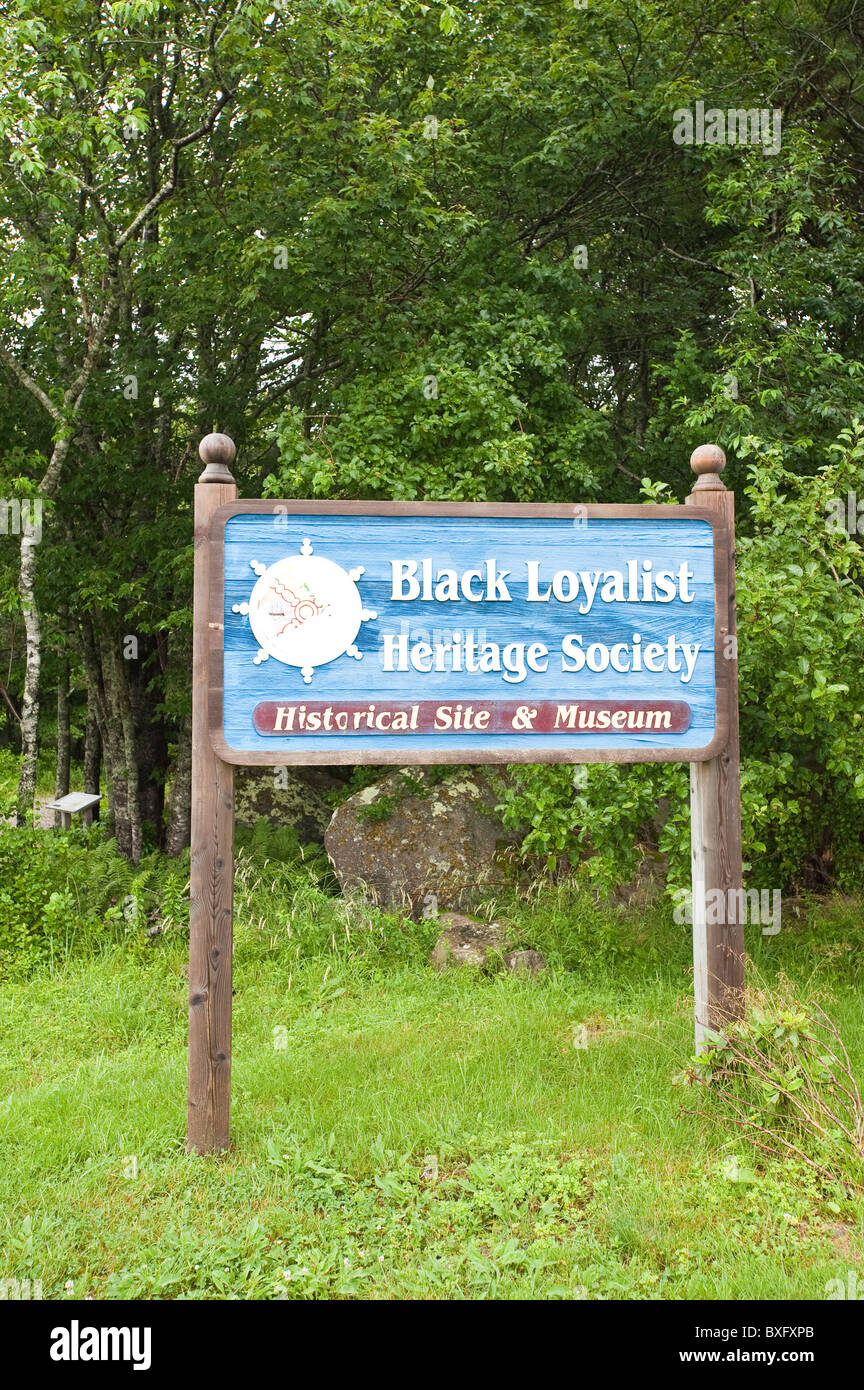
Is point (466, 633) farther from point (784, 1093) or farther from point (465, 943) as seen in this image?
point (465, 943)

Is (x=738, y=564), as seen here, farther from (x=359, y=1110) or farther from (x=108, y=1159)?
(x=108, y=1159)

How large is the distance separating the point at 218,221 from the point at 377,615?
6.52 meters

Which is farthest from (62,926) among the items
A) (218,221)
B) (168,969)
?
(218,221)

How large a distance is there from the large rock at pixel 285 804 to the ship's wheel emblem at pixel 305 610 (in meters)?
6.63

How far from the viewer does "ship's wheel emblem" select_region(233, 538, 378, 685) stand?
4.32 meters

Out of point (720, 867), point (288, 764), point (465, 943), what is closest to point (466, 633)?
point (288, 764)

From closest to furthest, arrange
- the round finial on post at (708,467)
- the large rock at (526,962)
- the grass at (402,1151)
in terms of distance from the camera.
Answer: the grass at (402,1151)
the round finial on post at (708,467)
the large rock at (526,962)

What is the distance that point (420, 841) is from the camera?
8508 millimetres

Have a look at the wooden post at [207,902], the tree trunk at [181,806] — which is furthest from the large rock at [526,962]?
the tree trunk at [181,806]

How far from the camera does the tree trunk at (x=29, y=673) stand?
8828 mm

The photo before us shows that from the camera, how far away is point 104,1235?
11.7 feet

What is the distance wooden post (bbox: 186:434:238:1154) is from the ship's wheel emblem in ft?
0.75

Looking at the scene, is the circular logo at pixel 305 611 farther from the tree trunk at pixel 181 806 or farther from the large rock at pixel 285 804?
the large rock at pixel 285 804

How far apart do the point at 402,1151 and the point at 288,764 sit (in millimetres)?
1667
